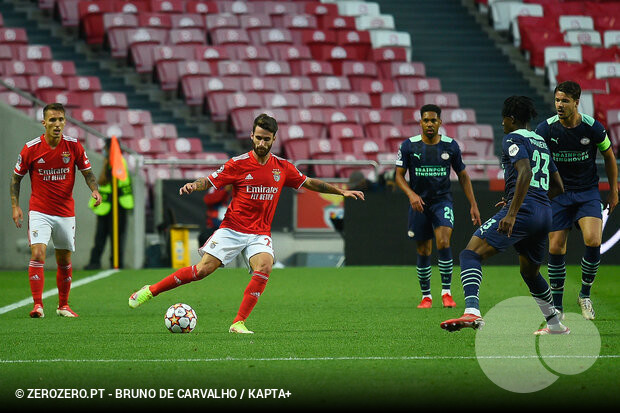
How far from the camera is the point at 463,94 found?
957 inches

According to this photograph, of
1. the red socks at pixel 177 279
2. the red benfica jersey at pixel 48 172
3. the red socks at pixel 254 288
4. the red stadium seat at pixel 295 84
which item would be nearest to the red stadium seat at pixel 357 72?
the red stadium seat at pixel 295 84

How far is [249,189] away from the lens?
8.30 meters

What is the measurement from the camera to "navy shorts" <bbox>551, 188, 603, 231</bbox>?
9148 mm

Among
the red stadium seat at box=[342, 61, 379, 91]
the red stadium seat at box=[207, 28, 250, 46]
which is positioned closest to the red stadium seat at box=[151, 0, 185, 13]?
the red stadium seat at box=[207, 28, 250, 46]

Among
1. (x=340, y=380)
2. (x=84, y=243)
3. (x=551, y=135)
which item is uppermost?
(x=551, y=135)

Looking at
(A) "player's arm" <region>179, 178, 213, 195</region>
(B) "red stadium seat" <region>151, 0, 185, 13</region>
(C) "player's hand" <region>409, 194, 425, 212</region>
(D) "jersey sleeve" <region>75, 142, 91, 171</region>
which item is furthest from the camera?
(B) "red stadium seat" <region>151, 0, 185, 13</region>

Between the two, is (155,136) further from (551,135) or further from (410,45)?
(551,135)

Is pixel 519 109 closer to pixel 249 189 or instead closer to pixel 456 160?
pixel 249 189

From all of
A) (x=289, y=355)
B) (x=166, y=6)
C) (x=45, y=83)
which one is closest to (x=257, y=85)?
(x=166, y=6)

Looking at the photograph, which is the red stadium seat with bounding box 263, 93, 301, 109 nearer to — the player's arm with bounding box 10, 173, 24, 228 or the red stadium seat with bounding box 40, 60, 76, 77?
the red stadium seat with bounding box 40, 60, 76, 77

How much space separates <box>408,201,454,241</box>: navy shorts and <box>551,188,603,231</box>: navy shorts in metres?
1.71

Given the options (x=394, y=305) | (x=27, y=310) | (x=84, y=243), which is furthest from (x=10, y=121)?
(x=394, y=305)

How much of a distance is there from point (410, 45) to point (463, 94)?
1913 mm

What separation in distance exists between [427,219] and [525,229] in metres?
3.45
